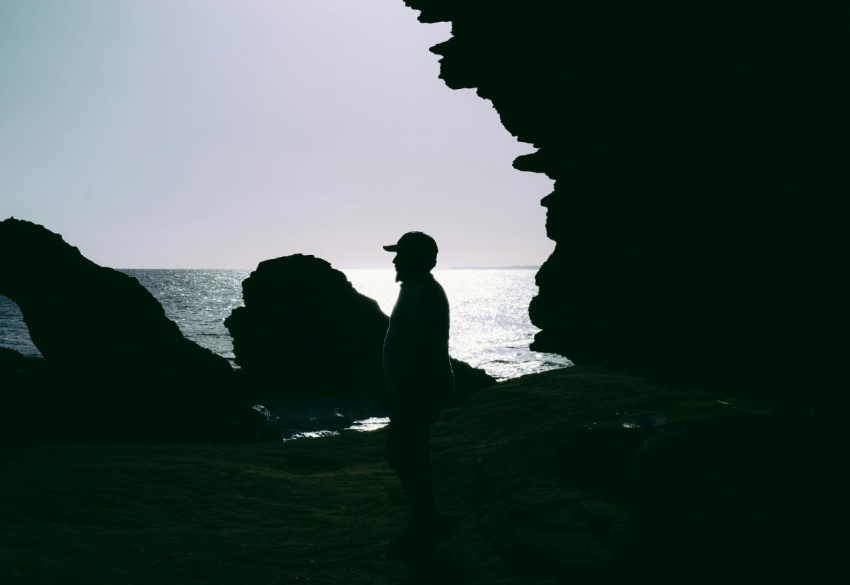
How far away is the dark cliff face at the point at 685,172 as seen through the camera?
487 centimetres

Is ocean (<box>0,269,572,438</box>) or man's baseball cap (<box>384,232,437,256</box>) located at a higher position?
man's baseball cap (<box>384,232,437,256</box>)

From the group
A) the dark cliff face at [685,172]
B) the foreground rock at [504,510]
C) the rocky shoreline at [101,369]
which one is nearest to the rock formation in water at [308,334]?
the rocky shoreline at [101,369]

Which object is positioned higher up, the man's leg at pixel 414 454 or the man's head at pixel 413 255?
the man's head at pixel 413 255

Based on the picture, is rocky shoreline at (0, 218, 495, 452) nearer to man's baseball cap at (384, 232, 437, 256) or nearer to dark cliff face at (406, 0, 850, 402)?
man's baseball cap at (384, 232, 437, 256)

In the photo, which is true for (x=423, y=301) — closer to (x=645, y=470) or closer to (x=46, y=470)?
(x=645, y=470)

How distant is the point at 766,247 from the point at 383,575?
12.9ft

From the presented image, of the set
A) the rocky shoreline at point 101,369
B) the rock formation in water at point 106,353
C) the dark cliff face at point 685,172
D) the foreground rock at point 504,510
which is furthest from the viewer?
the rock formation in water at point 106,353

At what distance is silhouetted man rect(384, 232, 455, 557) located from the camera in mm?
5629

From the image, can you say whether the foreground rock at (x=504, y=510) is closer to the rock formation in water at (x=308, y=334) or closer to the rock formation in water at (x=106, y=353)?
the rock formation in water at (x=106, y=353)

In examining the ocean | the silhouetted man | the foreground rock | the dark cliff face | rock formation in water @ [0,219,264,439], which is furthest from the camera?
the ocean

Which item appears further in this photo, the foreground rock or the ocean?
the ocean

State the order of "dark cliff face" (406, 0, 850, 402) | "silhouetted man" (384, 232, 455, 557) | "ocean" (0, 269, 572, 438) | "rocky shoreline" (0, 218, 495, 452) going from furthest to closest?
"ocean" (0, 269, 572, 438) < "rocky shoreline" (0, 218, 495, 452) < "silhouetted man" (384, 232, 455, 557) < "dark cliff face" (406, 0, 850, 402)

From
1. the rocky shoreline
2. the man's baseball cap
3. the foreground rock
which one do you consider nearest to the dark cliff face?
the foreground rock

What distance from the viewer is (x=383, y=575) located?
15.9 feet
